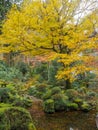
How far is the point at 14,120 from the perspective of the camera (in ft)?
26.8

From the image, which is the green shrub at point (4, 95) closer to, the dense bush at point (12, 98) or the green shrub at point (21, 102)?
the dense bush at point (12, 98)

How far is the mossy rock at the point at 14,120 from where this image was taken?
7.95 metres

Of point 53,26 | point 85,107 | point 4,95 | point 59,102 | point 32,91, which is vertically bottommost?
point 85,107

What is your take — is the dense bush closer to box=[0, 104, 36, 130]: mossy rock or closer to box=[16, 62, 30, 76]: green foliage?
box=[0, 104, 36, 130]: mossy rock

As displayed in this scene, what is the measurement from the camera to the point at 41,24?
11398 millimetres

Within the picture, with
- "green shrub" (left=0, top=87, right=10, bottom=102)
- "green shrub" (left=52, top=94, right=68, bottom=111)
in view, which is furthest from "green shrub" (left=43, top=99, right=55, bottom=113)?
"green shrub" (left=0, top=87, right=10, bottom=102)

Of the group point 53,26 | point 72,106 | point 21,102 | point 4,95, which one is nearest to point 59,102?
point 72,106

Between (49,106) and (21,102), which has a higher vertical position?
(21,102)

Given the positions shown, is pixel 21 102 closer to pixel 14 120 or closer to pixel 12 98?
pixel 12 98

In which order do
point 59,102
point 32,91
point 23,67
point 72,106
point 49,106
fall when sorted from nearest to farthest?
point 49,106 < point 59,102 < point 72,106 < point 32,91 < point 23,67

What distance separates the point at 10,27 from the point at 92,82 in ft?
22.0

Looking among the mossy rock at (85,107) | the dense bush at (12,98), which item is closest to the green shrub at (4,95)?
the dense bush at (12,98)

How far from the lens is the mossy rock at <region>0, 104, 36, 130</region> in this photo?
7.95 metres

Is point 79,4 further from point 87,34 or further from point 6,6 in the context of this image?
point 6,6
